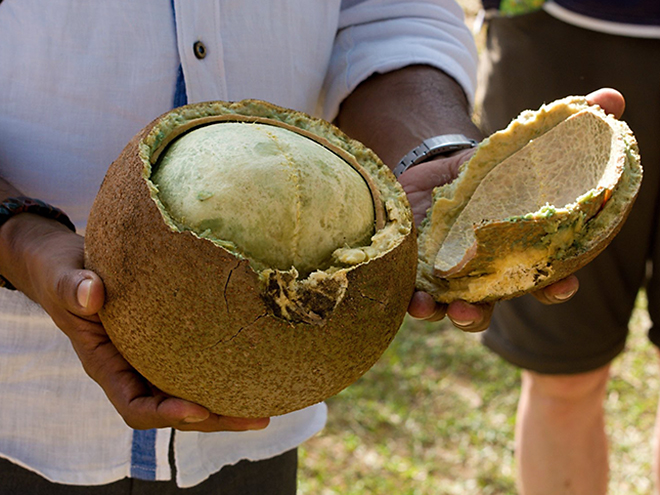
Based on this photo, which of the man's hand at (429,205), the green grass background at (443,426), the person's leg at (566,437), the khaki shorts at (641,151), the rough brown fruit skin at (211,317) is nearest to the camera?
the rough brown fruit skin at (211,317)

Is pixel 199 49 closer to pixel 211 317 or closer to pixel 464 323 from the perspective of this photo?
pixel 211 317

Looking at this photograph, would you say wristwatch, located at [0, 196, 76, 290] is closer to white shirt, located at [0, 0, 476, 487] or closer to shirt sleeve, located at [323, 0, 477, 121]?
white shirt, located at [0, 0, 476, 487]

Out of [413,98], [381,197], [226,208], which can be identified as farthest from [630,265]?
[226,208]

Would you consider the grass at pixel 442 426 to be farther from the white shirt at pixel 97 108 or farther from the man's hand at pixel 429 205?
the man's hand at pixel 429 205

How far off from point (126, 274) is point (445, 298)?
0.75 metres

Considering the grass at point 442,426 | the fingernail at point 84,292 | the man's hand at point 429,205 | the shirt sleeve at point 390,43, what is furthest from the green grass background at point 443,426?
the fingernail at point 84,292

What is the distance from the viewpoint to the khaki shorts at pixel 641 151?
264cm

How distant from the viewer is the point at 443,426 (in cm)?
356

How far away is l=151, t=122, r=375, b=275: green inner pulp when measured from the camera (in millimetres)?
1364

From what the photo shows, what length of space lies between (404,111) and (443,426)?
6.72 feet

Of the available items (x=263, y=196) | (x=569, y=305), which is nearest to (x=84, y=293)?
(x=263, y=196)

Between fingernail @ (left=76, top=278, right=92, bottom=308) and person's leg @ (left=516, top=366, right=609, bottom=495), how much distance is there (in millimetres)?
2131

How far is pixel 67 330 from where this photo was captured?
1438 mm

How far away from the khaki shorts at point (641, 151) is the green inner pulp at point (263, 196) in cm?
159
